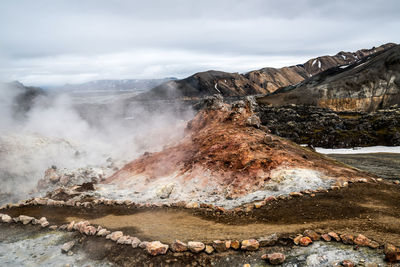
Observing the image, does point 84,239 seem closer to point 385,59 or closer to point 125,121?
point 125,121

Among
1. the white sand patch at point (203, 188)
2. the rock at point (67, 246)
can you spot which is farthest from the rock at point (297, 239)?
the rock at point (67, 246)

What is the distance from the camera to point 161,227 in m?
10.7

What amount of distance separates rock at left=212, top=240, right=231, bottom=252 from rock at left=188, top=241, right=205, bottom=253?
0.41 m

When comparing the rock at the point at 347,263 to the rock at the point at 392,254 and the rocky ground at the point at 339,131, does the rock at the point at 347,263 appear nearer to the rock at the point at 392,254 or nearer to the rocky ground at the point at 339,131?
the rock at the point at 392,254

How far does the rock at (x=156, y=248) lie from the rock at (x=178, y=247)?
24cm

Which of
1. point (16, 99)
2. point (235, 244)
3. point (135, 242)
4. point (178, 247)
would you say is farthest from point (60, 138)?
point (235, 244)

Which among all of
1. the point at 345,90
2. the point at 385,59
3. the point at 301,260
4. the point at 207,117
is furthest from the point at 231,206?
the point at 385,59

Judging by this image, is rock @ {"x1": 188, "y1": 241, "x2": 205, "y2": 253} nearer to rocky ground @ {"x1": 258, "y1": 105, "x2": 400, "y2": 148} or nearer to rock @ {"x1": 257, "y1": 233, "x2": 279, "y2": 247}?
rock @ {"x1": 257, "y1": 233, "x2": 279, "y2": 247}

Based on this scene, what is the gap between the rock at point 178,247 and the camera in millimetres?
8516

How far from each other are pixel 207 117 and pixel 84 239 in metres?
17.8

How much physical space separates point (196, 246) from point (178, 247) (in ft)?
Result: 2.04

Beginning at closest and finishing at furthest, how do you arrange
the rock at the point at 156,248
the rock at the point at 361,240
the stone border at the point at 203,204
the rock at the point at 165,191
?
the rock at the point at 361,240 < the rock at the point at 156,248 < the stone border at the point at 203,204 < the rock at the point at 165,191

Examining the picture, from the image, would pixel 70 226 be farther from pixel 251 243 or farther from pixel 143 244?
pixel 251 243

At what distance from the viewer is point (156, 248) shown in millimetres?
8555
